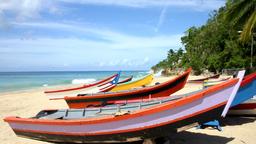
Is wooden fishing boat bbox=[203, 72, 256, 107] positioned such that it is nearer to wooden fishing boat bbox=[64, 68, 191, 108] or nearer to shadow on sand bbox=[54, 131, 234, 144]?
shadow on sand bbox=[54, 131, 234, 144]

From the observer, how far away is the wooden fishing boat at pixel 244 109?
10.1m

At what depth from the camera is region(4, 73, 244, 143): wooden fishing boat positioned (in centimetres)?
633

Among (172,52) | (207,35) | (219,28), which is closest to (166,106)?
(219,28)

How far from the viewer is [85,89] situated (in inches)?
594

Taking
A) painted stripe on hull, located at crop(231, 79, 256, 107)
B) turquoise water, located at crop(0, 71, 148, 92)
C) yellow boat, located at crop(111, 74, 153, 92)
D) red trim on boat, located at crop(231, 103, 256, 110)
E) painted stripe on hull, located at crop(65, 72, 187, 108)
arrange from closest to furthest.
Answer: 1. painted stripe on hull, located at crop(231, 79, 256, 107)
2. red trim on boat, located at crop(231, 103, 256, 110)
3. painted stripe on hull, located at crop(65, 72, 187, 108)
4. yellow boat, located at crop(111, 74, 153, 92)
5. turquoise water, located at crop(0, 71, 148, 92)

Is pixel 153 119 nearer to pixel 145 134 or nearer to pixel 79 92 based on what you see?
pixel 145 134

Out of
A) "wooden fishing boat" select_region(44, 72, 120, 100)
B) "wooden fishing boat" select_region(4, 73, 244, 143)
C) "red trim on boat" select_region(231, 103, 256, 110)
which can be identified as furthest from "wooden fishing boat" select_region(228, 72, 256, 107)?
"wooden fishing boat" select_region(44, 72, 120, 100)

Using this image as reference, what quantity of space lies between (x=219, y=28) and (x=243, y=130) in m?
30.8

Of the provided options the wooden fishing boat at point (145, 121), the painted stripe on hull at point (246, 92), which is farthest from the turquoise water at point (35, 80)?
the painted stripe on hull at point (246, 92)

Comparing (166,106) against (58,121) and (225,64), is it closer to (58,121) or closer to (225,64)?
(58,121)

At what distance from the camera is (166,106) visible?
6.38m

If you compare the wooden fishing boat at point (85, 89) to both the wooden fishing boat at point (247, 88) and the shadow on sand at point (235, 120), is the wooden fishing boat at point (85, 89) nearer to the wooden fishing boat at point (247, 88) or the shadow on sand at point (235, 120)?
the shadow on sand at point (235, 120)

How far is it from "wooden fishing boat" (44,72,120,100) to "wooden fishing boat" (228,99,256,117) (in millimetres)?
6513

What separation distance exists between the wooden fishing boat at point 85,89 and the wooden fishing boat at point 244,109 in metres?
6.51
